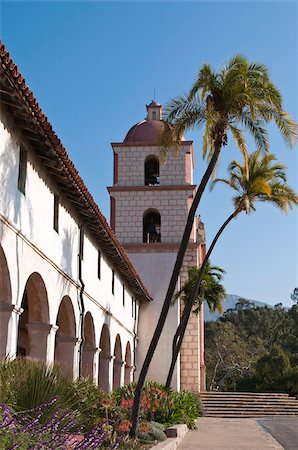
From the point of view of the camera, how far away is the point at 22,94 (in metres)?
9.82

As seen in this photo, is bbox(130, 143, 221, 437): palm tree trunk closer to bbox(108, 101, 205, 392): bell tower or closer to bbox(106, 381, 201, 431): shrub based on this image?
bbox(106, 381, 201, 431): shrub

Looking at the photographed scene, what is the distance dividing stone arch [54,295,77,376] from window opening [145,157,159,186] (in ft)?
59.9

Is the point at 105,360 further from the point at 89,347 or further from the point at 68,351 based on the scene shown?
the point at 68,351

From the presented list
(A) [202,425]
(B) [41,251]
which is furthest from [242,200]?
(B) [41,251]

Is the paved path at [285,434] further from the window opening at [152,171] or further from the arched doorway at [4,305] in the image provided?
the window opening at [152,171]

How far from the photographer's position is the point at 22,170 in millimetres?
12125

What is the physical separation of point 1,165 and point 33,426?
6041mm

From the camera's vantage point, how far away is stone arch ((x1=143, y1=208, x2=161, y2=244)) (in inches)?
1351

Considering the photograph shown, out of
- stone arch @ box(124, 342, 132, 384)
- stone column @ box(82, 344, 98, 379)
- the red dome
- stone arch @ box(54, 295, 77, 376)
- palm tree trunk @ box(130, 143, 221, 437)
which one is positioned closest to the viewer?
palm tree trunk @ box(130, 143, 221, 437)

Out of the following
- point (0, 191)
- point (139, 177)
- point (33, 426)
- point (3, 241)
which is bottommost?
point (33, 426)

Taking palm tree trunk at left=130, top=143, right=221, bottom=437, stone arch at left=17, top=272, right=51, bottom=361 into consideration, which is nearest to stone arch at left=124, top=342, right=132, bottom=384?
palm tree trunk at left=130, top=143, right=221, bottom=437

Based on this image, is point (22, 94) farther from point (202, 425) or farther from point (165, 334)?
point (165, 334)

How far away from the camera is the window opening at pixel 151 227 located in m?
34.4

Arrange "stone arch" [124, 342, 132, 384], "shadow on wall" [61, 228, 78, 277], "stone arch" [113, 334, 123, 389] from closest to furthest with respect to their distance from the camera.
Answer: "shadow on wall" [61, 228, 78, 277] < "stone arch" [113, 334, 123, 389] < "stone arch" [124, 342, 132, 384]
